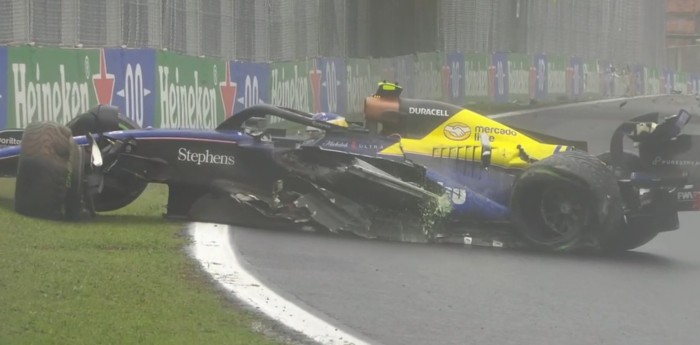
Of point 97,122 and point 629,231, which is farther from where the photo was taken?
point 97,122

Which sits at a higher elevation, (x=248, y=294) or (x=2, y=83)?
(x=2, y=83)

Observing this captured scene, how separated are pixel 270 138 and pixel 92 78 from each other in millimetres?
6482

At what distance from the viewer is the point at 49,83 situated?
15586mm

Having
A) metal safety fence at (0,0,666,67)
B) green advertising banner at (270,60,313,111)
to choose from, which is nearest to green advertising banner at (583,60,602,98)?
metal safety fence at (0,0,666,67)

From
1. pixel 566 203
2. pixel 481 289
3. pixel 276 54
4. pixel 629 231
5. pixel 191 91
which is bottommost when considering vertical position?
pixel 481 289

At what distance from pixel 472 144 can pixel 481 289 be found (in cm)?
240

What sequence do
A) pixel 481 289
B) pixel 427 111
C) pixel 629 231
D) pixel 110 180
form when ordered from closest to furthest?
pixel 481 289
pixel 629 231
pixel 427 111
pixel 110 180

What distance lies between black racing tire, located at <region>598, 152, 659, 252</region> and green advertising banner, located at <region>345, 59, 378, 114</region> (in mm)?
17556

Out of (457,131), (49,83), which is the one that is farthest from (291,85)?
(457,131)

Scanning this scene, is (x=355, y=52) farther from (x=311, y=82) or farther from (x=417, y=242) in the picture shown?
(x=417, y=242)

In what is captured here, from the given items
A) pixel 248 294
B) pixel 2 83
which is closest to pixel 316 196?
pixel 248 294

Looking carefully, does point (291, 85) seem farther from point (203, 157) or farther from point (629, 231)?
point (629, 231)

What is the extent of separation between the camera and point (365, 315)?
7332 millimetres

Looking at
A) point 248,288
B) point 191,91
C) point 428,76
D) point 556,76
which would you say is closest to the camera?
point 248,288
